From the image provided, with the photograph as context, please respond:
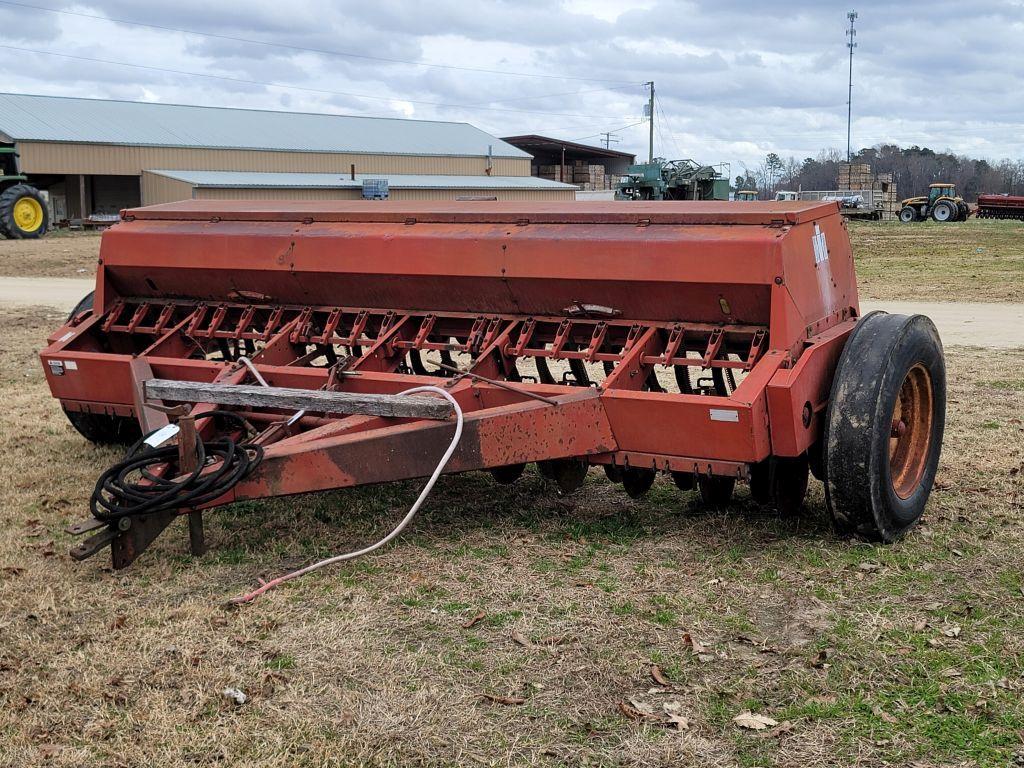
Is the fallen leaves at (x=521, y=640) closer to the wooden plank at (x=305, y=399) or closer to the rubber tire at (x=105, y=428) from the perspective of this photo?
the wooden plank at (x=305, y=399)

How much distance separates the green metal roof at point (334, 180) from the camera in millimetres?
36000

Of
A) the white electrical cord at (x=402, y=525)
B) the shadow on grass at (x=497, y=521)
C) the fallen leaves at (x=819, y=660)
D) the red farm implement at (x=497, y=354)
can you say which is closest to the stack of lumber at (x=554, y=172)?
the red farm implement at (x=497, y=354)

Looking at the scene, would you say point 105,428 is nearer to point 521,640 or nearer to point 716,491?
point 716,491

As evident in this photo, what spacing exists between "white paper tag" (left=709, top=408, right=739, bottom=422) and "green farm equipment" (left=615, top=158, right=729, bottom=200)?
109 ft

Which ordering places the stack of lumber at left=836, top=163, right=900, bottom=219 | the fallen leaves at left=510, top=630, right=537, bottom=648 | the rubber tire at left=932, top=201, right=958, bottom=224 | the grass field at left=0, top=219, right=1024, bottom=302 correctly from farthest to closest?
1. the stack of lumber at left=836, top=163, right=900, bottom=219
2. the rubber tire at left=932, top=201, right=958, bottom=224
3. the grass field at left=0, top=219, right=1024, bottom=302
4. the fallen leaves at left=510, top=630, right=537, bottom=648

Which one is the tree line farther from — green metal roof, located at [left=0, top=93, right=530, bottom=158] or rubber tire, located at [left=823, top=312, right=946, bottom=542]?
rubber tire, located at [left=823, top=312, right=946, bottom=542]

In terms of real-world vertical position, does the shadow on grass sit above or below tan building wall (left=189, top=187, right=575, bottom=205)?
below

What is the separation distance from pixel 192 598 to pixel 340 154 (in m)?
39.0

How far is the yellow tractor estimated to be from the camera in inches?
1542

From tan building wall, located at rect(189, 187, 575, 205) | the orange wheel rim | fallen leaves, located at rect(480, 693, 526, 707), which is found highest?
tan building wall, located at rect(189, 187, 575, 205)

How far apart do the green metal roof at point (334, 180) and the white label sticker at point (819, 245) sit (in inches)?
1243

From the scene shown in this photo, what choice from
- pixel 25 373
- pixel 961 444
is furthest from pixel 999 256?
pixel 25 373

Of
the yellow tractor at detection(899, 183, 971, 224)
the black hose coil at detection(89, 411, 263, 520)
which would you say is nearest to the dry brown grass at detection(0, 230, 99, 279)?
the black hose coil at detection(89, 411, 263, 520)

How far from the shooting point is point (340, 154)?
41.9 m
